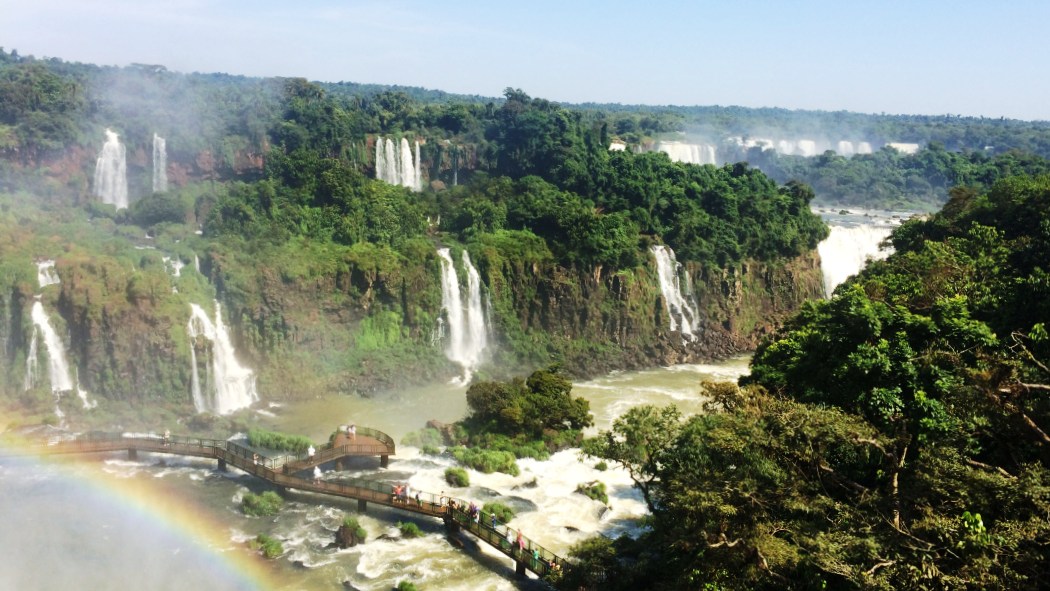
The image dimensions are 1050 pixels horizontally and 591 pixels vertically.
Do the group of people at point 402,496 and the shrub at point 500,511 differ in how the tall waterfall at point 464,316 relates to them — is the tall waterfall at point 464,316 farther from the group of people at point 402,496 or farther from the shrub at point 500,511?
the shrub at point 500,511

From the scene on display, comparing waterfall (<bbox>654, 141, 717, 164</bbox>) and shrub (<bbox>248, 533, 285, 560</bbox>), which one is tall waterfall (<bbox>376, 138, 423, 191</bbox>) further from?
shrub (<bbox>248, 533, 285, 560</bbox>)

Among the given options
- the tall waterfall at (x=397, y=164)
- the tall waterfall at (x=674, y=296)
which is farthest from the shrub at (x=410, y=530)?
the tall waterfall at (x=397, y=164)

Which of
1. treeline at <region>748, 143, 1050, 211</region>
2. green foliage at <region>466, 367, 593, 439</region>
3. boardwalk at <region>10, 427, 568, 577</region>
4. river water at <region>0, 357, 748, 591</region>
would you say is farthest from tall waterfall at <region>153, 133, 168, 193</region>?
treeline at <region>748, 143, 1050, 211</region>

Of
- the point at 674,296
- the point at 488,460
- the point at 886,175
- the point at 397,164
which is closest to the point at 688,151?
the point at 886,175

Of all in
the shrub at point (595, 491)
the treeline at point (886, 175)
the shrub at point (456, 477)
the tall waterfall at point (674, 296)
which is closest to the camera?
the shrub at point (595, 491)

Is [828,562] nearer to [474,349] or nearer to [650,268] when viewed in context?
[474,349]

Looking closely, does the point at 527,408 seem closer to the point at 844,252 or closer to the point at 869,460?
the point at 869,460
